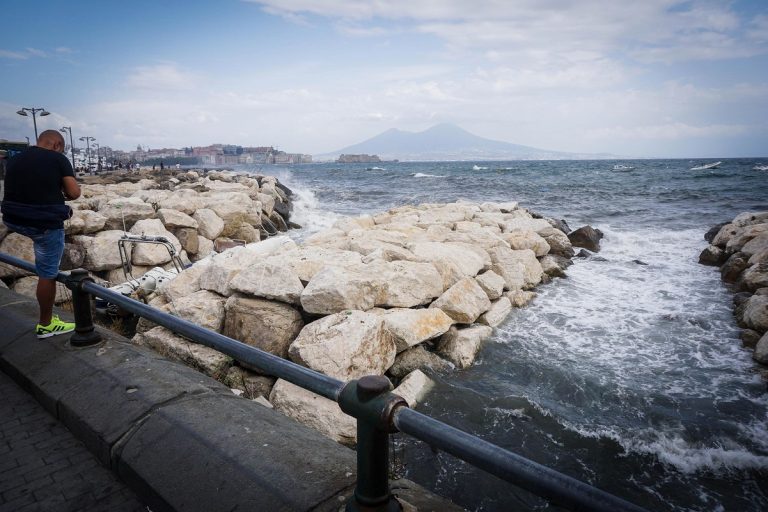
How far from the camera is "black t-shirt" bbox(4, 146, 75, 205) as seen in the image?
367 centimetres

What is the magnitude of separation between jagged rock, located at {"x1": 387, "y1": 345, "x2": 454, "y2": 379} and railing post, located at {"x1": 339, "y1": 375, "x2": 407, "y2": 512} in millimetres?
3687

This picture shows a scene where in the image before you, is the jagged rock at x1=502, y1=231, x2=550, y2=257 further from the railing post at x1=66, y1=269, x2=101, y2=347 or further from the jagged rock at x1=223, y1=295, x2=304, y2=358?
the railing post at x1=66, y1=269, x2=101, y2=347

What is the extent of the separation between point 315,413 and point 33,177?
328 cm

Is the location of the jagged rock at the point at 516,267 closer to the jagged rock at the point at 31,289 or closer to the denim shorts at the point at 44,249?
the denim shorts at the point at 44,249

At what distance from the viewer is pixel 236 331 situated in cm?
524

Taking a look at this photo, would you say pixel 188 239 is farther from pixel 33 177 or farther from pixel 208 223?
pixel 33 177

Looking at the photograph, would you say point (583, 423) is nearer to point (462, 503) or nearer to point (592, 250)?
point (462, 503)

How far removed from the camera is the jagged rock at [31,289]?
7275 mm

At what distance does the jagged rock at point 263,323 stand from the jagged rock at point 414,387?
146 cm

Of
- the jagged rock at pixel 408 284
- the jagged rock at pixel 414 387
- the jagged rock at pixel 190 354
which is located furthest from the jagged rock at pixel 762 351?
the jagged rock at pixel 190 354

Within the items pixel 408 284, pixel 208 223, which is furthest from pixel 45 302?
pixel 208 223

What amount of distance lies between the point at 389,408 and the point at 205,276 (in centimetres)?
551

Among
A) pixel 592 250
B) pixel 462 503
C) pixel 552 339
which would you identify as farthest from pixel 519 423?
pixel 592 250

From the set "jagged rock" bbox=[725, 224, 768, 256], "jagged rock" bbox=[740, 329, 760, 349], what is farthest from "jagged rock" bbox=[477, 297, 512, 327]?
"jagged rock" bbox=[725, 224, 768, 256]
